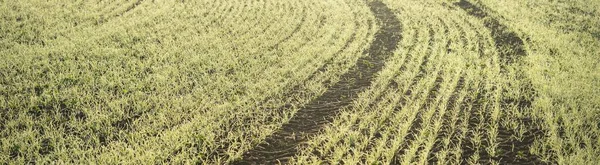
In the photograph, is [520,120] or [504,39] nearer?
[520,120]

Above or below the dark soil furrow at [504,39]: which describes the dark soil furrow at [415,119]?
below

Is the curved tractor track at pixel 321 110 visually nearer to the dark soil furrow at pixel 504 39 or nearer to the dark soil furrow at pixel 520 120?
the dark soil furrow at pixel 520 120

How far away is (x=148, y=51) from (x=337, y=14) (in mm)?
8536

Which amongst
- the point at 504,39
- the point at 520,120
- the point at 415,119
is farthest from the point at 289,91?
the point at 504,39

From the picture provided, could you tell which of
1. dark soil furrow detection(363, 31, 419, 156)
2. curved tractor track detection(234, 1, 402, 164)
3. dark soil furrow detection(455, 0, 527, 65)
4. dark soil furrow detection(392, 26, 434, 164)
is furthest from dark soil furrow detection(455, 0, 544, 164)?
curved tractor track detection(234, 1, 402, 164)

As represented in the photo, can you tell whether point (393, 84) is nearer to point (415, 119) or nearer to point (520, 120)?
point (415, 119)

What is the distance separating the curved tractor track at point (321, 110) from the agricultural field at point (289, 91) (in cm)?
3

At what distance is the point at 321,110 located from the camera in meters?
7.16

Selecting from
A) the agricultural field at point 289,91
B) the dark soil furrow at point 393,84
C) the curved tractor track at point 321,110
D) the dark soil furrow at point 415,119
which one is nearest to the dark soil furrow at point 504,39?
the agricultural field at point 289,91

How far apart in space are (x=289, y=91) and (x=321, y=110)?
3.51 ft

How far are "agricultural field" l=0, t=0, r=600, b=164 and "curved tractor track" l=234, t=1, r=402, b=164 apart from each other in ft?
0.11

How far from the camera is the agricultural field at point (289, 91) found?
5.62 meters

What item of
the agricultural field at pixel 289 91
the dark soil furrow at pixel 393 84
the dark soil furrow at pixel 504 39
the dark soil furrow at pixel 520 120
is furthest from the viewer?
the dark soil furrow at pixel 504 39

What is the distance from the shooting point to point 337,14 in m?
16.5
